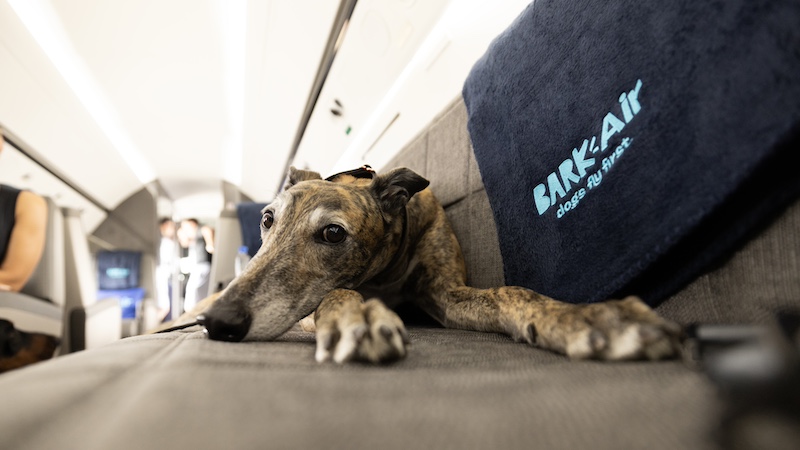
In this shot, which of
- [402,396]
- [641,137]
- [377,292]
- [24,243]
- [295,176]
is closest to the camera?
[402,396]

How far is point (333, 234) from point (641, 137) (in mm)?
972

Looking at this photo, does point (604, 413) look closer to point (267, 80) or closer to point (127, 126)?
point (267, 80)

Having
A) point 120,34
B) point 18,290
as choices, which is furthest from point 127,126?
point 18,290

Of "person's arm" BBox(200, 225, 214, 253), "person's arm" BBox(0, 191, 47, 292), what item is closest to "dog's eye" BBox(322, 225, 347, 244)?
"person's arm" BBox(0, 191, 47, 292)

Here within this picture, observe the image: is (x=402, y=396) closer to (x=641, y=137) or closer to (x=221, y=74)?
(x=641, y=137)

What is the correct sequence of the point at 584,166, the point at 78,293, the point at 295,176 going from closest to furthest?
1. the point at 584,166
2. the point at 295,176
3. the point at 78,293

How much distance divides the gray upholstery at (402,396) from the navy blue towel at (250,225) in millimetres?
2672

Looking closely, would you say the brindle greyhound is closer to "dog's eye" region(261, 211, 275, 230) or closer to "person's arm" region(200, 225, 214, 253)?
"dog's eye" region(261, 211, 275, 230)

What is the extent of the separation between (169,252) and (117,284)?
2.59 metres

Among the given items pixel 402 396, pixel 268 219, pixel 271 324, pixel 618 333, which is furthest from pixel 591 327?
pixel 268 219

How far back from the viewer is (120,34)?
463cm

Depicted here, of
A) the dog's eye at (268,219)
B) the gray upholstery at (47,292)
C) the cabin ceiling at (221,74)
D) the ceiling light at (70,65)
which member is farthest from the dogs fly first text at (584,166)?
the ceiling light at (70,65)

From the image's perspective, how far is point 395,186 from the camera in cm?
165

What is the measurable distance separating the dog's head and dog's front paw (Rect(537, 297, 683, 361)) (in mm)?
793
